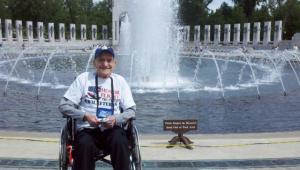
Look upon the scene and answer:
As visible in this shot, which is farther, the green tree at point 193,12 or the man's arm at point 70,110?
the green tree at point 193,12

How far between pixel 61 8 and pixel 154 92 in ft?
276

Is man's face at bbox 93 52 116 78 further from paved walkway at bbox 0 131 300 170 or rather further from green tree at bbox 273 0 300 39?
green tree at bbox 273 0 300 39

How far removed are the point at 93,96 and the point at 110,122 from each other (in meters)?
0.39

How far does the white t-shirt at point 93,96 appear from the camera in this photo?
184 inches

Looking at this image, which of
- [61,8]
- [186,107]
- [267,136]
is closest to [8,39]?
[61,8]

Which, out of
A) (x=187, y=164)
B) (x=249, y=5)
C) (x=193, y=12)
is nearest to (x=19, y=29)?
Answer: (x=193, y=12)

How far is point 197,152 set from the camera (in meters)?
7.30

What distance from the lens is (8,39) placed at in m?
66.8

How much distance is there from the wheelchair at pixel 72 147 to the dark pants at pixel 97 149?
0.10m

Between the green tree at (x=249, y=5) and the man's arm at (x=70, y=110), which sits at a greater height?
the green tree at (x=249, y=5)

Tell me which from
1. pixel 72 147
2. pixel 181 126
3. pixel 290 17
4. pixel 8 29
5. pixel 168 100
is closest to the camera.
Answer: pixel 72 147

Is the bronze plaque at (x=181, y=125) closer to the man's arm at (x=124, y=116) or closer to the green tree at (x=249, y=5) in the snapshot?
the man's arm at (x=124, y=116)

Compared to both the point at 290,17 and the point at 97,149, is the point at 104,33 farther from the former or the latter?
the point at 97,149

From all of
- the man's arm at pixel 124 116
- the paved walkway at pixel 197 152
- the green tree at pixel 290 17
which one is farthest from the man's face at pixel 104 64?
the green tree at pixel 290 17
